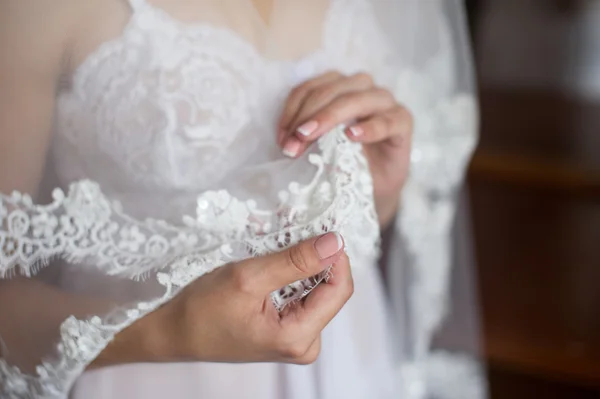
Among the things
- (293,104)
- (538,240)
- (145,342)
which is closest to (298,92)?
(293,104)

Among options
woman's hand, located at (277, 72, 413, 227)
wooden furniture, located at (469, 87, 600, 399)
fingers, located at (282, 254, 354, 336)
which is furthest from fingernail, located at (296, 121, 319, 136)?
wooden furniture, located at (469, 87, 600, 399)

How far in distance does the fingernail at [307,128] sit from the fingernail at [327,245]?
0.10 meters

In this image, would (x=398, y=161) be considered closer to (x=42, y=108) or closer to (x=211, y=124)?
(x=211, y=124)

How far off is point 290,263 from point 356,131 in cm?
15

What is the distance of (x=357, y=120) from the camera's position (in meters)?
0.56

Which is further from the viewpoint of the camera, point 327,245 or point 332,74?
point 332,74

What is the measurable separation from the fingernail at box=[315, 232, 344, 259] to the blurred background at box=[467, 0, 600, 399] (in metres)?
0.84

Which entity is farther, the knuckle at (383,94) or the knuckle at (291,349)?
the knuckle at (383,94)

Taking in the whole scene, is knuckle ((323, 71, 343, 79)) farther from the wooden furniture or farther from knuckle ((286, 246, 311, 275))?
the wooden furniture

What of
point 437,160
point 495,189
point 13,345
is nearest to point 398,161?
point 437,160

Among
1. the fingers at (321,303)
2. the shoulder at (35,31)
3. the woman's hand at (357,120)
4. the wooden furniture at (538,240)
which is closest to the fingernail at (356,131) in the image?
the woman's hand at (357,120)

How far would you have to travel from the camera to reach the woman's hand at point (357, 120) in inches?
19.9

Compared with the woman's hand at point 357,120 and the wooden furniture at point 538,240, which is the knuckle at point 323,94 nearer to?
the woman's hand at point 357,120

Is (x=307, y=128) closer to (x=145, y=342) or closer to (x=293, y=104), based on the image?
(x=293, y=104)
